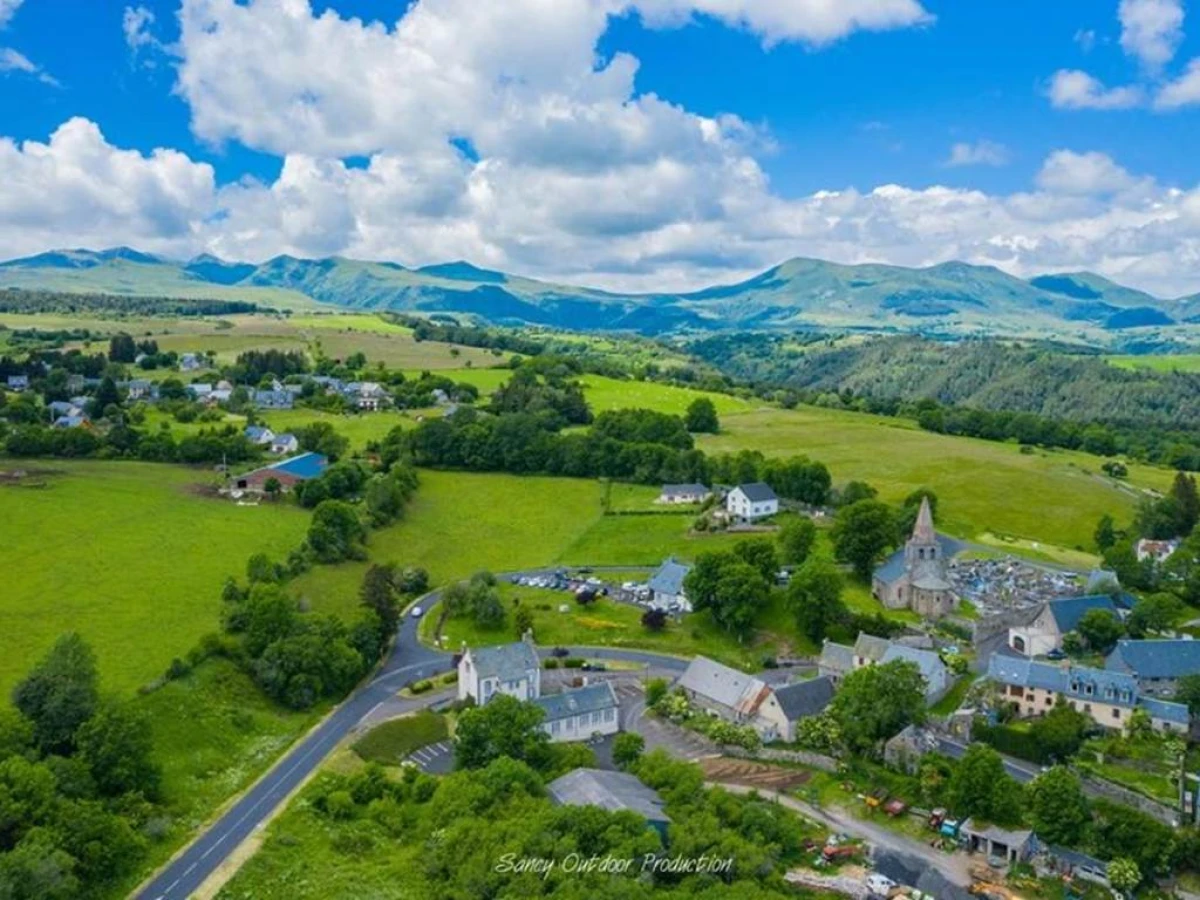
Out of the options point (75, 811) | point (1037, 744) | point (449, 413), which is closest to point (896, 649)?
point (1037, 744)

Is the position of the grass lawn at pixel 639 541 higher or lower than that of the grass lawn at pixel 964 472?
lower

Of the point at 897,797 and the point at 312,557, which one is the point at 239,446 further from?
the point at 897,797

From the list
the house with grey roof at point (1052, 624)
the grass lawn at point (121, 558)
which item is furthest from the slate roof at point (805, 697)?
the grass lawn at point (121, 558)

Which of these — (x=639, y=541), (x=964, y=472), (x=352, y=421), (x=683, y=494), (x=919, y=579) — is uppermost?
(x=352, y=421)

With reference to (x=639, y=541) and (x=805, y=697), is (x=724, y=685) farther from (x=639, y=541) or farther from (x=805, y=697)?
(x=639, y=541)

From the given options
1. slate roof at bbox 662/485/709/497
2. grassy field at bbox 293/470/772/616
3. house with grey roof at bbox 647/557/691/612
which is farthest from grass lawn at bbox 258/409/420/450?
house with grey roof at bbox 647/557/691/612

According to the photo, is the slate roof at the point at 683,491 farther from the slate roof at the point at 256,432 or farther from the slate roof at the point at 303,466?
the slate roof at the point at 256,432

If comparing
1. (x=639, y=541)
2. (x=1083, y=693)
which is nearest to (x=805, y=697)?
(x=1083, y=693)
